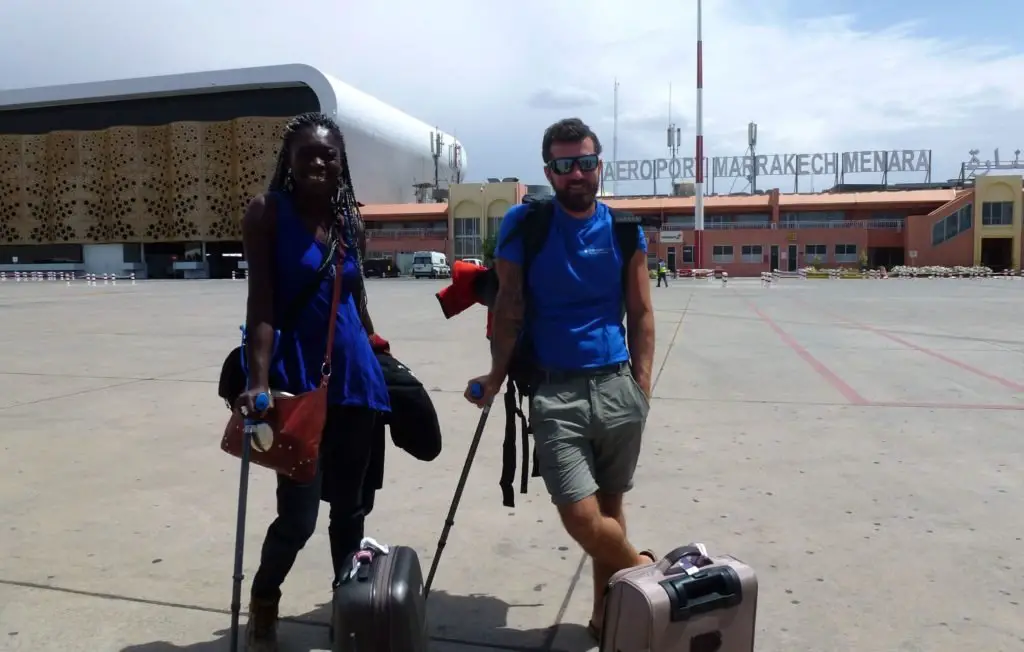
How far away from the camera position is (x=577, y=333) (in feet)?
8.47

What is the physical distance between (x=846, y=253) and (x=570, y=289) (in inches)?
2489

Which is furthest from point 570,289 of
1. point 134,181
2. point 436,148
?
point 436,148

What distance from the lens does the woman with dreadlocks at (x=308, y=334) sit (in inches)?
97.2

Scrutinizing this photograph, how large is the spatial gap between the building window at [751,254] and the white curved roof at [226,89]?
107ft

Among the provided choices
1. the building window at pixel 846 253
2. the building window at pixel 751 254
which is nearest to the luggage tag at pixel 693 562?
the building window at pixel 751 254

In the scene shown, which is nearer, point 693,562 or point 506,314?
point 693,562

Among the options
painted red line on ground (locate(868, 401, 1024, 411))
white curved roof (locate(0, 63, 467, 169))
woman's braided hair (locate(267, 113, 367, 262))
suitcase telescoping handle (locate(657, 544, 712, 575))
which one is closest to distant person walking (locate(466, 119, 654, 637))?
suitcase telescoping handle (locate(657, 544, 712, 575))

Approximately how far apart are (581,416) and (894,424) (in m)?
4.41

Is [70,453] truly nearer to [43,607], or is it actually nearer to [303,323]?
[43,607]

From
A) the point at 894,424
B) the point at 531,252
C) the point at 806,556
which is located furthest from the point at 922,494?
the point at 531,252

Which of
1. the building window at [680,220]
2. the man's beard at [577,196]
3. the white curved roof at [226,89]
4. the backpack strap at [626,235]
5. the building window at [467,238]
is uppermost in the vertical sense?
the white curved roof at [226,89]

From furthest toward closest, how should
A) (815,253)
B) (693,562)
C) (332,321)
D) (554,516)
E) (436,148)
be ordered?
(436,148)
(815,253)
(554,516)
(332,321)
(693,562)

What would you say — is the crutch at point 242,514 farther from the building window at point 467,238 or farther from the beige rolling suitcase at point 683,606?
the building window at point 467,238

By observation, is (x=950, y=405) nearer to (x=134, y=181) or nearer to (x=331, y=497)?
(x=331, y=497)
